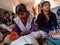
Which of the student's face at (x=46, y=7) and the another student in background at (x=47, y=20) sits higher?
the student's face at (x=46, y=7)

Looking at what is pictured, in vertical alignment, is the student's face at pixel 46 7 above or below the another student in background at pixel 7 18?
above

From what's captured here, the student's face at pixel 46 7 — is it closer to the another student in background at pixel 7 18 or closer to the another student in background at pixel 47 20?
the another student in background at pixel 47 20

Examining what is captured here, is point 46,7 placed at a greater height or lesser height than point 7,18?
greater

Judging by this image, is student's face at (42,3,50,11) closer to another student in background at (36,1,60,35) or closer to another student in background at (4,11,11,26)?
another student in background at (36,1,60,35)

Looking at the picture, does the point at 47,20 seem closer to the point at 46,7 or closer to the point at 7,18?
the point at 46,7

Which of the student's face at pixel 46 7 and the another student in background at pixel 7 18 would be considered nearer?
the student's face at pixel 46 7

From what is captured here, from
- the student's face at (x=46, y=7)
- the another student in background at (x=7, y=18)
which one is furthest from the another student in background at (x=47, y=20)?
the another student in background at (x=7, y=18)

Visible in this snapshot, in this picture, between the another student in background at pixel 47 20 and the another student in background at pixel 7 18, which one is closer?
the another student in background at pixel 47 20

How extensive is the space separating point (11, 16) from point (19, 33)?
68 centimetres

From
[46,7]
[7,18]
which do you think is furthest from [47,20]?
[7,18]

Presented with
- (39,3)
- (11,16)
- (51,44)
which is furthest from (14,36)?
(39,3)

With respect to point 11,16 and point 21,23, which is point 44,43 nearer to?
point 21,23

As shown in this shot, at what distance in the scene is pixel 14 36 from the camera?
1.28 m

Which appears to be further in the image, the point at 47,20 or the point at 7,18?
the point at 7,18
